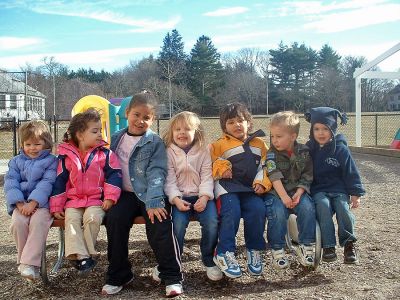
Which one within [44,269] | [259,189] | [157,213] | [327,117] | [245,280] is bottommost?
[245,280]

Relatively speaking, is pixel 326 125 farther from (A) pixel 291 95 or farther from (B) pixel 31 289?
(A) pixel 291 95

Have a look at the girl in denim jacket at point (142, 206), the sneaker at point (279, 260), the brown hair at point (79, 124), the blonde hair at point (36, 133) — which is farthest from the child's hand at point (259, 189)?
→ the blonde hair at point (36, 133)

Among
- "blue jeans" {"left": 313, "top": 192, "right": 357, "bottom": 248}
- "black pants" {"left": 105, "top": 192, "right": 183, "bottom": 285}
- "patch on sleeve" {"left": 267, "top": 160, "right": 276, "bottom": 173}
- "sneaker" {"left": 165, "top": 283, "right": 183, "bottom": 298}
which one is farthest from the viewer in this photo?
"patch on sleeve" {"left": 267, "top": 160, "right": 276, "bottom": 173}

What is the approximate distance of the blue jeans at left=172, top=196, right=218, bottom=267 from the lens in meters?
3.21

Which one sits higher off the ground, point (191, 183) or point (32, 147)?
point (32, 147)

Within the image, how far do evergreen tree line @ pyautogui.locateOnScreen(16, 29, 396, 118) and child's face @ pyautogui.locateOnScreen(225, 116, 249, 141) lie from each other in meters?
39.3

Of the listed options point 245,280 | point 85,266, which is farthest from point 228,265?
point 85,266

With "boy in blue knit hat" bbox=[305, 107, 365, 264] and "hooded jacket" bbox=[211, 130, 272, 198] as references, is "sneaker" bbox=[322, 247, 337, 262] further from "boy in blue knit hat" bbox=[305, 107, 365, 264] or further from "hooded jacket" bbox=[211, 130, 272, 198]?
"hooded jacket" bbox=[211, 130, 272, 198]

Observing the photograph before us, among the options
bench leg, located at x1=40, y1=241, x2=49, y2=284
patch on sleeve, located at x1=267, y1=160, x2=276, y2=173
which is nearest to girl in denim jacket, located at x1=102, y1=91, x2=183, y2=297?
bench leg, located at x1=40, y1=241, x2=49, y2=284

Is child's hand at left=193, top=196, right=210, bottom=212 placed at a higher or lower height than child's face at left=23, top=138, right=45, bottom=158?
lower

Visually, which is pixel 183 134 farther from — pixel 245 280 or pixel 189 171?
pixel 245 280

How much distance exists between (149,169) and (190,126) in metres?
0.46

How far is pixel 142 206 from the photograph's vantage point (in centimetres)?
328

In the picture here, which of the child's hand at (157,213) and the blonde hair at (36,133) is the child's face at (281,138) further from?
the blonde hair at (36,133)
